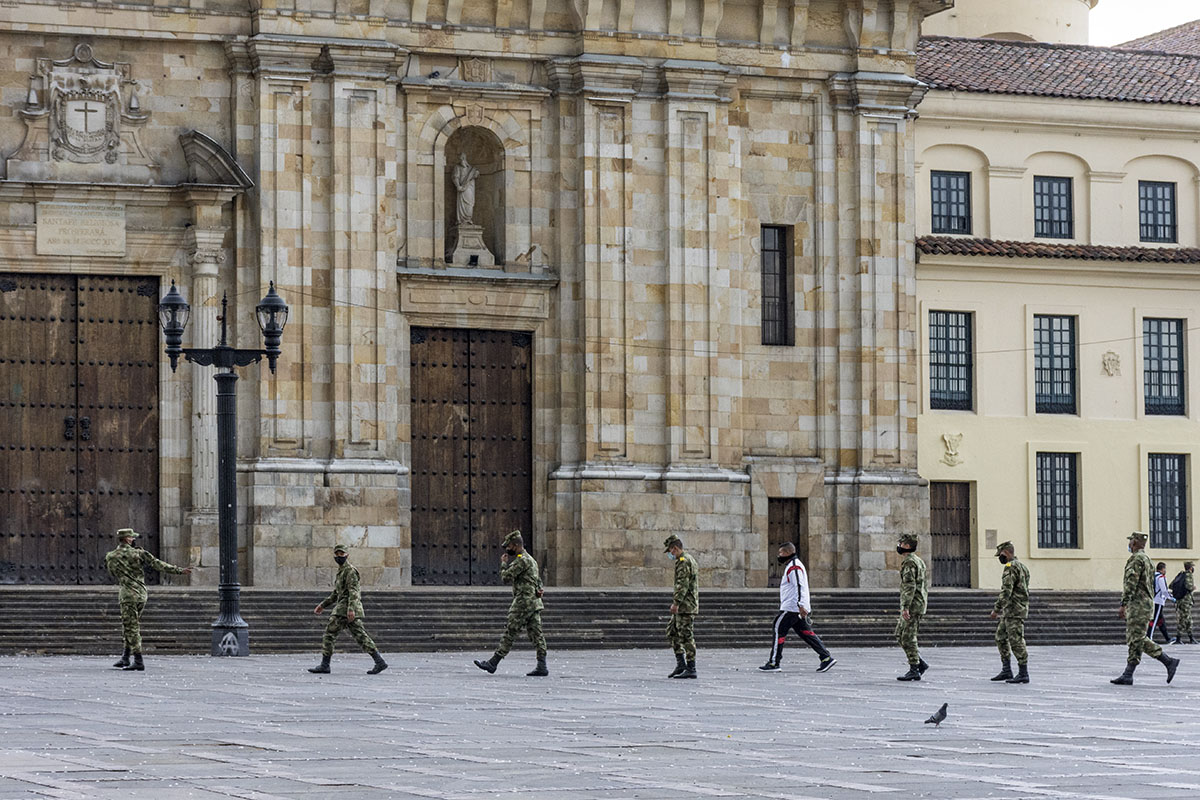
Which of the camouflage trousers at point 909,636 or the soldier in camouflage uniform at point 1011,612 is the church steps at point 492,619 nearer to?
the camouflage trousers at point 909,636

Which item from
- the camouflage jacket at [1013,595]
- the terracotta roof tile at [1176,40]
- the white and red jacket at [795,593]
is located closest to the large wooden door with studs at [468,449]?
the white and red jacket at [795,593]

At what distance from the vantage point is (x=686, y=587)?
25031 millimetres

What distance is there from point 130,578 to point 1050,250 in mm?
21556

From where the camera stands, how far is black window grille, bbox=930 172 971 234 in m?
42.0

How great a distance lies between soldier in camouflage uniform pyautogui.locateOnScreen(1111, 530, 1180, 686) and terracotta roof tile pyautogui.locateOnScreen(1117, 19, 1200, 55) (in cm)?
2736

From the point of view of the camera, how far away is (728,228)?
37.5m

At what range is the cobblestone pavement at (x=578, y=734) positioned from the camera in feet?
45.1

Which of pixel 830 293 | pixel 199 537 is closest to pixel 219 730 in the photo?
pixel 199 537

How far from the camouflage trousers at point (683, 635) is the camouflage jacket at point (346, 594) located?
341 centimetres

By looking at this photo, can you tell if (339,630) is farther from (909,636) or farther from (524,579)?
(909,636)

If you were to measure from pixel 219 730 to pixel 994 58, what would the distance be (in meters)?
30.0

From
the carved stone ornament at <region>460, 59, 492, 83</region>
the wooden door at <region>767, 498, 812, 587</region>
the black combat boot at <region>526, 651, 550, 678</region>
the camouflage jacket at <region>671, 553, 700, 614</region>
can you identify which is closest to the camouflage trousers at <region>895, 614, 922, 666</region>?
the camouflage jacket at <region>671, 553, 700, 614</region>

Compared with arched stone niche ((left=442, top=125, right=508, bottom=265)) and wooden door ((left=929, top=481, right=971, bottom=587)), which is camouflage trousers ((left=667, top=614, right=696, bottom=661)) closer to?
arched stone niche ((left=442, top=125, right=508, bottom=265))

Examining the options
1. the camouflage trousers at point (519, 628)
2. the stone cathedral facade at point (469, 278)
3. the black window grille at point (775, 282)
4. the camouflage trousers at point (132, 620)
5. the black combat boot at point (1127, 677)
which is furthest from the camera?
the black window grille at point (775, 282)
